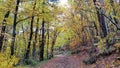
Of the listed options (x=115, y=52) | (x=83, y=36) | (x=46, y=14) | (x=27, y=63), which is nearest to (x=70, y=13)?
(x=83, y=36)

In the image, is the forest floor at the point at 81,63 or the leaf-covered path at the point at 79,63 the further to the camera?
the leaf-covered path at the point at 79,63

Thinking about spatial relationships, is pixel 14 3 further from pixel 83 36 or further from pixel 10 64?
pixel 83 36

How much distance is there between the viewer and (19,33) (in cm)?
4378

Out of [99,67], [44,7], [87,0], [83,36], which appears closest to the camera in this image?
[99,67]

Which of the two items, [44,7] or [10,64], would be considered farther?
[44,7]

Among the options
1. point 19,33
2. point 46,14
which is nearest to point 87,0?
point 46,14

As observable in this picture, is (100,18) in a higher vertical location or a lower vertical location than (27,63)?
higher

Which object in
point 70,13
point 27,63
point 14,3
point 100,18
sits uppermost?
point 70,13

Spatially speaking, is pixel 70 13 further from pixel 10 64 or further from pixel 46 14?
pixel 10 64

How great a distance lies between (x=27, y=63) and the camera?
21.2 metres

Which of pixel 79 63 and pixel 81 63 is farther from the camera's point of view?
pixel 79 63

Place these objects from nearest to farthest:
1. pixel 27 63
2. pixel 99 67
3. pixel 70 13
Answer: pixel 99 67 < pixel 27 63 < pixel 70 13

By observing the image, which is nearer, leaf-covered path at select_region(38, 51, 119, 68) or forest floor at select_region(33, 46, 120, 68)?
forest floor at select_region(33, 46, 120, 68)

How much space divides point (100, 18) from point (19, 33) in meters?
30.6
